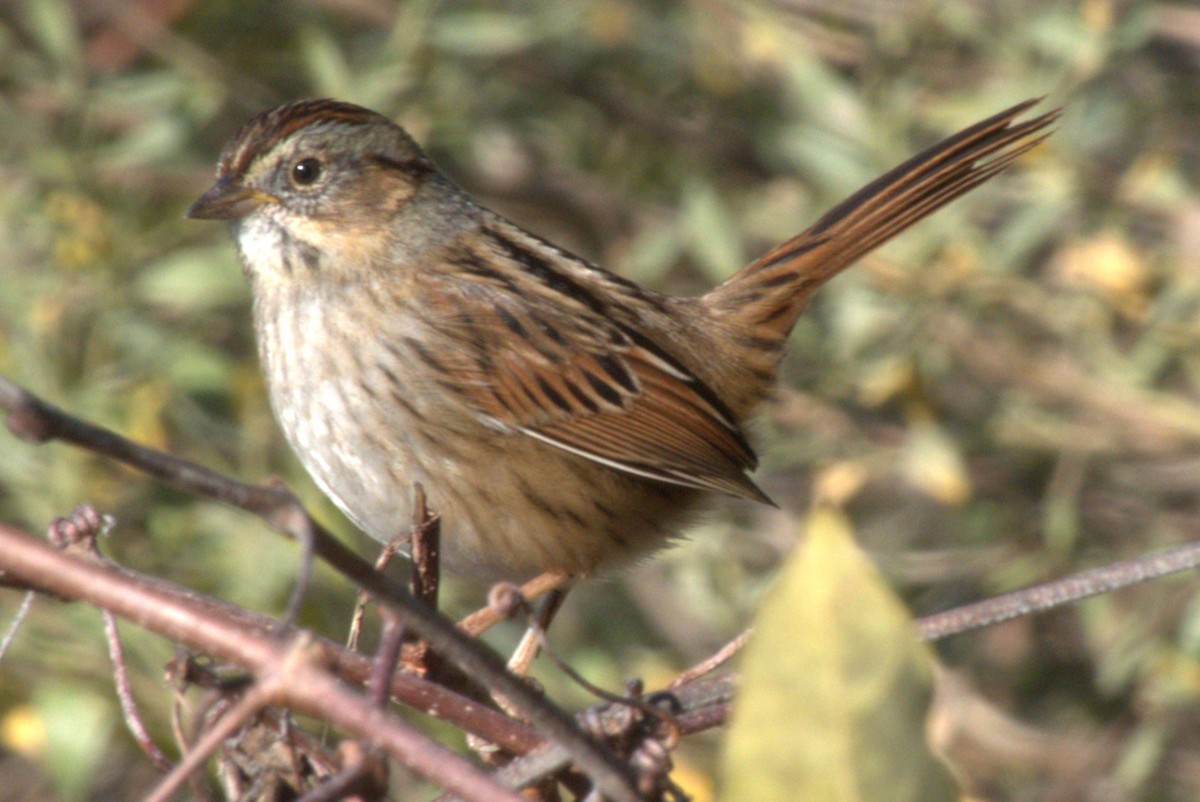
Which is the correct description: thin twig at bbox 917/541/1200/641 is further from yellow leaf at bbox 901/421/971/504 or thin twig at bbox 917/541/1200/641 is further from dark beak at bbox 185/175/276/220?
yellow leaf at bbox 901/421/971/504

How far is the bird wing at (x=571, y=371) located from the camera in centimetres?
284

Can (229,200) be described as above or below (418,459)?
above

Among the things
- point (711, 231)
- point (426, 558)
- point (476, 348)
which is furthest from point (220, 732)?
point (711, 231)

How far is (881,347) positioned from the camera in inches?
145

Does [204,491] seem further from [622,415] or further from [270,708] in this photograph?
[622,415]

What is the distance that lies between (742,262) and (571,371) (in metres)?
1.21

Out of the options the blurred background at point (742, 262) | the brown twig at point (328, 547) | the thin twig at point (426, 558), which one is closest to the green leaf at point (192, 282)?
the blurred background at point (742, 262)

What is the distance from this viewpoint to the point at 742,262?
161 inches

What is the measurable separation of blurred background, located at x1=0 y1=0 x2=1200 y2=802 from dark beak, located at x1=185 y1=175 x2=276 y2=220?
2.02 ft

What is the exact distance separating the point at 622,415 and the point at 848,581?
212cm

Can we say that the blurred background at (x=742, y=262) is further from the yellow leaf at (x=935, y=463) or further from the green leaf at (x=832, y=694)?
the green leaf at (x=832, y=694)

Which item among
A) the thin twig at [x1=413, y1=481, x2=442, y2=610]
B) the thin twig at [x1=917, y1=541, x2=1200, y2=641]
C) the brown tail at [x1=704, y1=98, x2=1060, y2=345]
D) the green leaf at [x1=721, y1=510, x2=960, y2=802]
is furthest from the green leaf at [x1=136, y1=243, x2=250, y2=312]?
the green leaf at [x1=721, y1=510, x2=960, y2=802]

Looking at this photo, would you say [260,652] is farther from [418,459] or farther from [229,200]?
[229,200]

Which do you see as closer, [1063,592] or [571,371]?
[1063,592]
